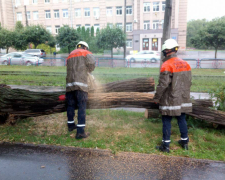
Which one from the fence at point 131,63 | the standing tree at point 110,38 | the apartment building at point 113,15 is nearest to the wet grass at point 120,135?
the fence at point 131,63

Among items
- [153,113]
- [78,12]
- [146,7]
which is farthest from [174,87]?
[78,12]

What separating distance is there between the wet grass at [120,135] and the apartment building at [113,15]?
1387 inches

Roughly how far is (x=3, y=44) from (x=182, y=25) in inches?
1224

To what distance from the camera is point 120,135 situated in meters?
4.40

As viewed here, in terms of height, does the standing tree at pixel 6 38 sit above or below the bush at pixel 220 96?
above

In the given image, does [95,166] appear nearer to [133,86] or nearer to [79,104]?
[79,104]

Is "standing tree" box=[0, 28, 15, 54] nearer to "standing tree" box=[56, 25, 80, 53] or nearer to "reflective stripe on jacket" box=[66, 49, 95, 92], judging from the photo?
"standing tree" box=[56, 25, 80, 53]

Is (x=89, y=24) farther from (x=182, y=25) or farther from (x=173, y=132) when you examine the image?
(x=173, y=132)

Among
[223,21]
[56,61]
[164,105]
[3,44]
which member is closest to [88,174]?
[164,105]

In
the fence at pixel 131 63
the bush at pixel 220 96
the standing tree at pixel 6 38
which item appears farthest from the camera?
the standing tree at pixel 6 38

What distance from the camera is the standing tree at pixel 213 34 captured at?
22.3 m

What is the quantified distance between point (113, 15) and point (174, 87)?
40.8m

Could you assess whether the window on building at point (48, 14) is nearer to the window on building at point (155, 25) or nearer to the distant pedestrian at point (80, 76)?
the window on building at point (155, 25)

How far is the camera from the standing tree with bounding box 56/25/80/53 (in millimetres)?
27369
